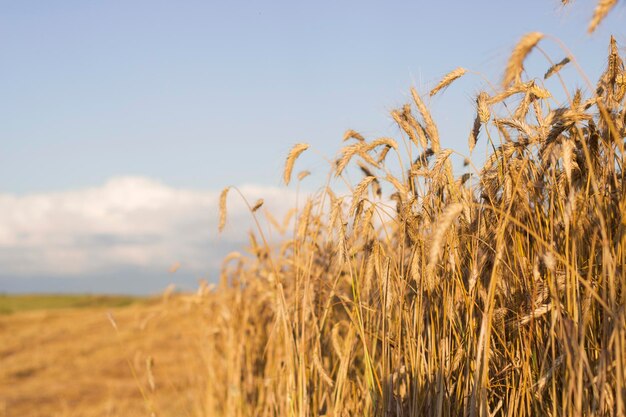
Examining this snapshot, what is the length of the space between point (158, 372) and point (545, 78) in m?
7.06

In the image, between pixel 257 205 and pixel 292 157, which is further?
Result: pixel 257 205

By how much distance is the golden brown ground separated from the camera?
590 cm

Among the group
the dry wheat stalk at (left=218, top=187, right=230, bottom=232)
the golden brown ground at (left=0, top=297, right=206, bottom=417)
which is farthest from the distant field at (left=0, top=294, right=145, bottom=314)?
the dry wheat stalk at (left=218, top=187, right=230, bottom=232)

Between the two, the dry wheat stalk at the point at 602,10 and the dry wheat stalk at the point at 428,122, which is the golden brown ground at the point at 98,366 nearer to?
the dry wheat stalk at the point at 428,122

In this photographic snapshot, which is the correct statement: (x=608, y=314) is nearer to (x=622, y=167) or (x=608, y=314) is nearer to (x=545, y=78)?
(x=622, y=167)

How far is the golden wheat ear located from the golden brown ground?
6.09ft

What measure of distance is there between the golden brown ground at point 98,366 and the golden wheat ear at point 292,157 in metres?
1.86

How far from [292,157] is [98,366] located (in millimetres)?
7156

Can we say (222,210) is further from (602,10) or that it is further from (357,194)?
(602,10)

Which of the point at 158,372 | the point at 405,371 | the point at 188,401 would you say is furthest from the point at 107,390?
the point at 405,371

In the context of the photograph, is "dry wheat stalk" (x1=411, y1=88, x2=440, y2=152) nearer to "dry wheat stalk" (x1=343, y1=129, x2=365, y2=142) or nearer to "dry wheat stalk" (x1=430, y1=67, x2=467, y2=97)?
"dry wheat stalk" (x1=430, y1=67, x2=467, y2=97)

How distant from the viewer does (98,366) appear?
8.90 meters

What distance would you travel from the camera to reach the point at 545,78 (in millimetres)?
2367

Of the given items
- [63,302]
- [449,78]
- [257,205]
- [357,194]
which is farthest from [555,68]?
[63,302]
